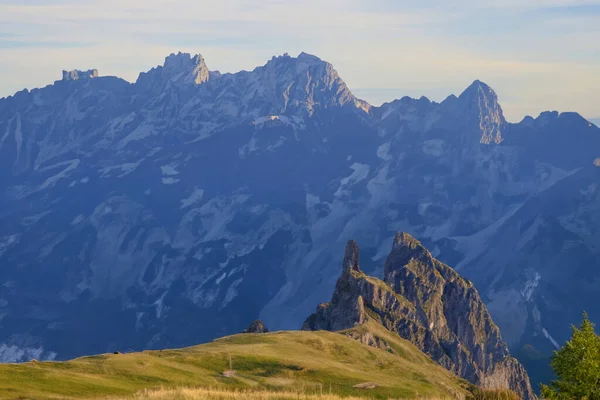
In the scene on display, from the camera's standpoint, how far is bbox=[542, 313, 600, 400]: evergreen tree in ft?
221

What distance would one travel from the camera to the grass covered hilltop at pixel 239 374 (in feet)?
207

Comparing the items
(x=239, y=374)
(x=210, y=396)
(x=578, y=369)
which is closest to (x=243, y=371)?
(x=239, y=374)

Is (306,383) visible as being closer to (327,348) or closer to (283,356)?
(283,356)

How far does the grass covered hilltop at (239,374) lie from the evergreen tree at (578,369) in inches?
374

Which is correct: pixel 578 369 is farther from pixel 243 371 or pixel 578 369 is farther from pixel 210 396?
pixel 243 371

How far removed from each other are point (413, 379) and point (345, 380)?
26891mm

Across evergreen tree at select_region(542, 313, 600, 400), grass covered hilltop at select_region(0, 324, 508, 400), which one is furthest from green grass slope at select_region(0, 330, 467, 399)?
evergreen tree at select_region(542, 313, 600, 400)

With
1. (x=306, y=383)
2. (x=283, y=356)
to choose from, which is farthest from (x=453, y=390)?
(x=306, y=383)

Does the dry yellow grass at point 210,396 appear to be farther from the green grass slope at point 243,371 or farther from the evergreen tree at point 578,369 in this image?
the evergreen tree at point 578,369

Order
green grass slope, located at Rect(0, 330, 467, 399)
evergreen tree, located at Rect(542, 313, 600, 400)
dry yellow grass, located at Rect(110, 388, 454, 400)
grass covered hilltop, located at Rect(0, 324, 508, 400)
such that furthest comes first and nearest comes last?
green grass slope, located at Rect(0, 330, 467, 399), evergreen tree, located at Rect(542, 313, 600, 400), grass covered hilltop, located at Rect(0, 324, 508, 400), dry yellow grass, located at Rect(110, 388, 454, 400)

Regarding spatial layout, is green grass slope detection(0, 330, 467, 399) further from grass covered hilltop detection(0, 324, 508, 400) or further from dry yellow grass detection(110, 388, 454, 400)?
dry yellow grass detection(110, 388, 454, 400)

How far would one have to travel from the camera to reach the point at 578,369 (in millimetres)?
67875

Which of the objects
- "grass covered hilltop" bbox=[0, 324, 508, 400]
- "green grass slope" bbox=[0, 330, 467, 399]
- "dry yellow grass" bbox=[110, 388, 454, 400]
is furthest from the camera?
"green grass slope" bbox=[0, 330, 467, 399]

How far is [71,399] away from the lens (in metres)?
59.4
